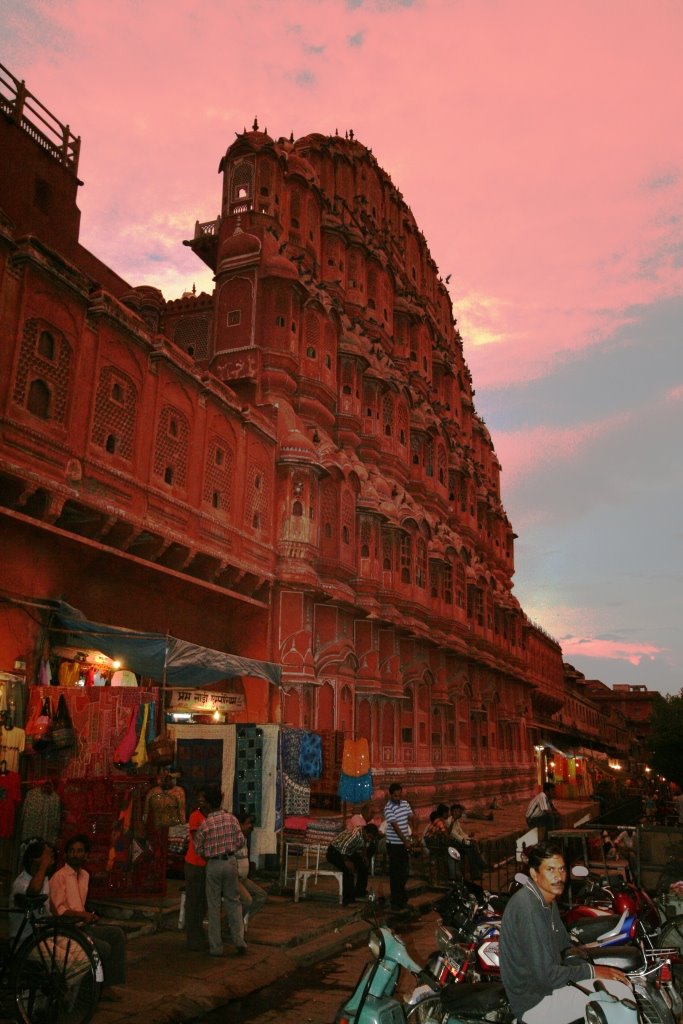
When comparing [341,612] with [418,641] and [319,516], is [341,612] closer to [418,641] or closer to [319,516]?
[319,516]

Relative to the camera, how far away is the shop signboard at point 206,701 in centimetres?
1520

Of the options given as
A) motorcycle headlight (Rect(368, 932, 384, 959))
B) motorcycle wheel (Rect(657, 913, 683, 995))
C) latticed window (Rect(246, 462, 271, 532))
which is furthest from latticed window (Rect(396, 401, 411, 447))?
motorcycle headlight (Rect(368, 932, 384, 959))

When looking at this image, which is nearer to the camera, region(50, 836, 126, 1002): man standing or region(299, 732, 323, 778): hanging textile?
region(50, 836, 126, 1002): man standing

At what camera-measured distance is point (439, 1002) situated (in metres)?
5.09

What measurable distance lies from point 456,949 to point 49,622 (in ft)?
30.7

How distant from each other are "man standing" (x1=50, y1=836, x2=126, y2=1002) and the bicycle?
0.90 feet

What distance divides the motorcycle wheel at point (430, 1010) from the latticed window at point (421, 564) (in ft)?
76.5

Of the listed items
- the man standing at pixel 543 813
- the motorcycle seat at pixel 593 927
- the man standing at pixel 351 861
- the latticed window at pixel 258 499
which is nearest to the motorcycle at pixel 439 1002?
the motorcycle seat at pixel 593 927

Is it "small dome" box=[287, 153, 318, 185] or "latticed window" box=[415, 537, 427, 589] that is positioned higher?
"small dome" box=[287, 153, 318, 185]

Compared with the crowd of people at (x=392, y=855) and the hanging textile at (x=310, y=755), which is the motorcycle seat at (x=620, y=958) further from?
the hanging textile at (x=310, y=755)

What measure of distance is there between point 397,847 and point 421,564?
17.2 metres

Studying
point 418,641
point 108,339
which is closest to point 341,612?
point 418,641

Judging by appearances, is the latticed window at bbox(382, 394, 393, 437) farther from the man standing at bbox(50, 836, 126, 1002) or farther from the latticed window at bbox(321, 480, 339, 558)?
the man standing at bbox(50, 836, 126, 1002)

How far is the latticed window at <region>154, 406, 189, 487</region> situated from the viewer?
16719 mm
